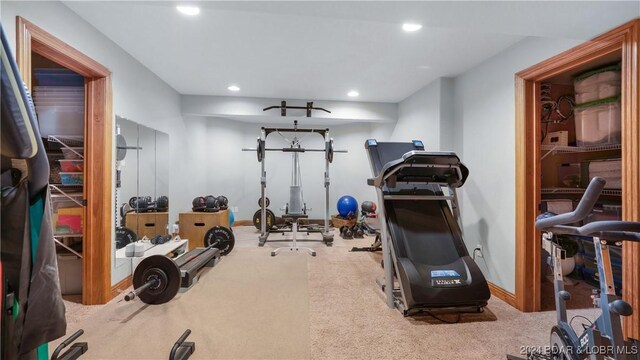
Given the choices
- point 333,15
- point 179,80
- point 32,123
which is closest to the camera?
point 32,123

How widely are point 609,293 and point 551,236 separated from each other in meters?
0.35

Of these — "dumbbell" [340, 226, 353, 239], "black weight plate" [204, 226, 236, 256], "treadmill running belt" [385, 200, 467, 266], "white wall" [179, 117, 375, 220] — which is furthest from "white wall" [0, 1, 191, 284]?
"dumbbell" [340, 226, 353, 239]

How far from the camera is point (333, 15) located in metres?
1.65

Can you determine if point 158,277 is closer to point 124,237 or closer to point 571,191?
point 124,237

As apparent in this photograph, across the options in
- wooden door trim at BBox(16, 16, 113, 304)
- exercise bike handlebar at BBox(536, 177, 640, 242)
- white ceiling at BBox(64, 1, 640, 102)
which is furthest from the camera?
wooden door trim at BBox(16, 16, 113, 304)

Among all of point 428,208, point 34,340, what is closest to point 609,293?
point 428,208

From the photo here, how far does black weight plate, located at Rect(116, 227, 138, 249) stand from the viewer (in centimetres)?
273

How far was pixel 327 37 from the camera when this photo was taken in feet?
8.04

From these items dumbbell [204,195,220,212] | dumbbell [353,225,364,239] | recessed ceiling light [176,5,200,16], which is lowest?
dumbbell [353,225,364,239]

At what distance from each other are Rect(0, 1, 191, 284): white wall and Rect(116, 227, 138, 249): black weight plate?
0.24m

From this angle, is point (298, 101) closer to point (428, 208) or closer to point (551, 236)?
point (428, 208)

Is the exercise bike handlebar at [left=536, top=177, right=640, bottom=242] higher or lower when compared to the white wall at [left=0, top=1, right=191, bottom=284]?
lower

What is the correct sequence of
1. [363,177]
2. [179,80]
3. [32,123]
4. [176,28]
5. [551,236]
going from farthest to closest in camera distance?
[363,177] < [179,80] < [176,28] < [551,236] < [32,123]

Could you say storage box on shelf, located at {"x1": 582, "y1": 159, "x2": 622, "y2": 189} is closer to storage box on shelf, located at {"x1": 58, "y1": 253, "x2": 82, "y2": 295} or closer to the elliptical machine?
the elliptical machine
